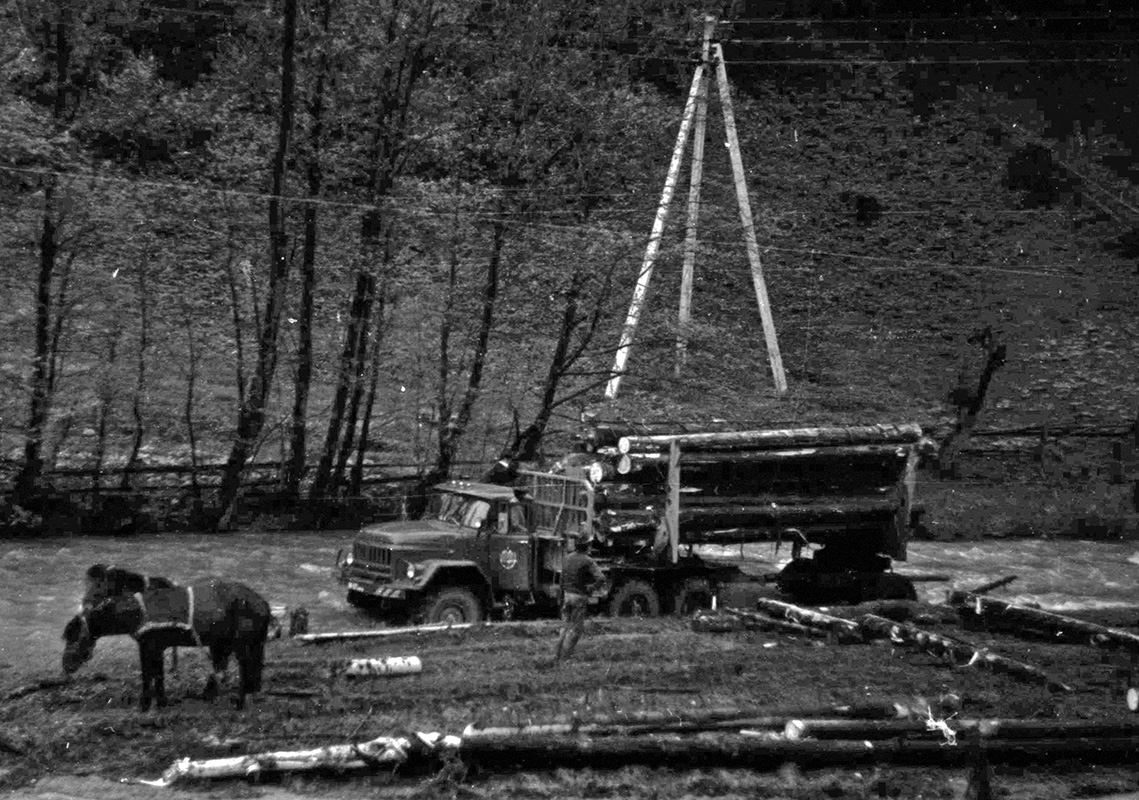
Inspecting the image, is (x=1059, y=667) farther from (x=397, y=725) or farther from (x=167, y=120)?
(x=167, y=120)

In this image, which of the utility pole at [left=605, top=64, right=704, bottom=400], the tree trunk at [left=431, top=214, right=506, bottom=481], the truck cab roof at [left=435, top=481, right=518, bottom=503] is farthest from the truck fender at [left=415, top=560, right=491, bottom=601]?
the tree trunk at [left=431, top=214, right=506, bottom=481]

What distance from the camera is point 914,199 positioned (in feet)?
144

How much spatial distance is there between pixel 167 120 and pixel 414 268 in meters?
5.60

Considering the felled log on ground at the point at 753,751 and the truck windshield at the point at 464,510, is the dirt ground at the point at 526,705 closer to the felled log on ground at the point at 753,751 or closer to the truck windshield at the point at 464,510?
the felled log on ground at the point at 753,751

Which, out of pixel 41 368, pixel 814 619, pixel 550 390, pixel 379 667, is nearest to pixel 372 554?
pixel 379 667

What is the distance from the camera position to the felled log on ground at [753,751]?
10.9 metres

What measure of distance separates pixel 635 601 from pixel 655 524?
1.23m

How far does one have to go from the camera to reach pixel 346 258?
93.1ft

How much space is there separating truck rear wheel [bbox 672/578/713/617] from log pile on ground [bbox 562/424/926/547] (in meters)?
0.69

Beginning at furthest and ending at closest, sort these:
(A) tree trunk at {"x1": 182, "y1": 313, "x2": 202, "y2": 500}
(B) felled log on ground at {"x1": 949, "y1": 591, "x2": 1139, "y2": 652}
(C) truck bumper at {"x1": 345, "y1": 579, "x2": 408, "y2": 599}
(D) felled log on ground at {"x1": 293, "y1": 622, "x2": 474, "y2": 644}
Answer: (A) tree trunk at {"x1": 182, "y1": 313, "x2": 202, "y2": 500}
(C) truck bumper at {"x1": 345, "y1": 579, "x2": 408, "y2": 599}
(D) felled log on ground at {"x1": 293, "y1": 622, "x2": 474, "y2": 644}
(B) felled log on ground at {"x1": 949, "y1": 591, "x2": 1139, "y2": 652}

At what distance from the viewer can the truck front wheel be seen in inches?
724

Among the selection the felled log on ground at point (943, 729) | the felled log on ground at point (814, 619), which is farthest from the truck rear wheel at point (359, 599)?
the felled log on ground at point (943, 729)

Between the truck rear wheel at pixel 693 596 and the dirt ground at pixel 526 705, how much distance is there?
277 centimetres

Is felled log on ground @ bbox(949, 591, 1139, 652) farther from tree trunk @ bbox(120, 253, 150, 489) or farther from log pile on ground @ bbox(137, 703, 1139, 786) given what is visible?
tree trunk @ bbox(120, 253, 150, 489)
